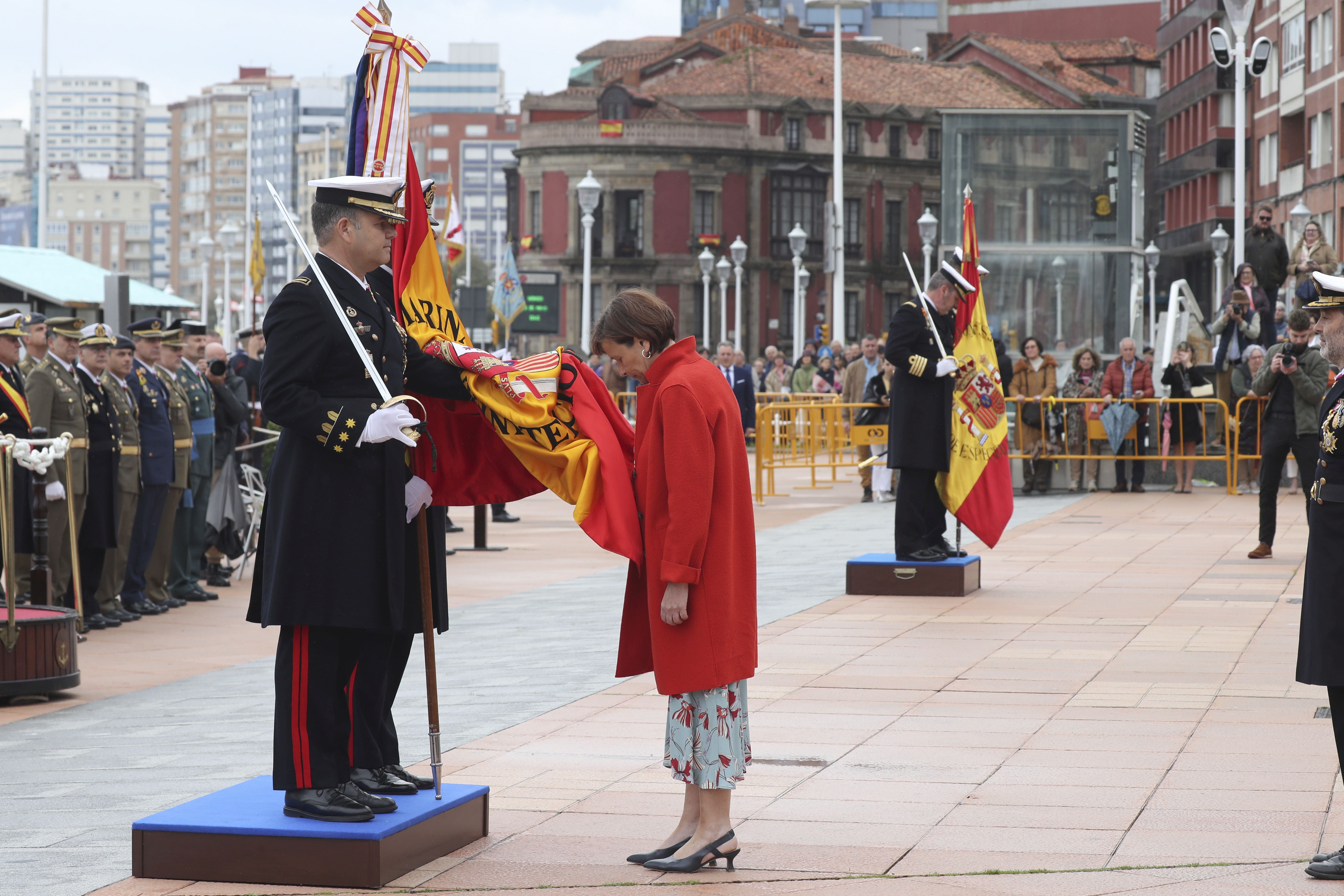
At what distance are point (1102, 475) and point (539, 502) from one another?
7322 millimetres

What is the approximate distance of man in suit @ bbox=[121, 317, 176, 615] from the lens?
12375mm

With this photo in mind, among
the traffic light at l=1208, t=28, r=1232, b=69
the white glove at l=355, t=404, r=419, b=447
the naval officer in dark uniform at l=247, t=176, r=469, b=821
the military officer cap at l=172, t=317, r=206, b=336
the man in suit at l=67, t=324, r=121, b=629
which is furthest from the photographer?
the traffic light at l=1208, t=28, r=1232, b=69

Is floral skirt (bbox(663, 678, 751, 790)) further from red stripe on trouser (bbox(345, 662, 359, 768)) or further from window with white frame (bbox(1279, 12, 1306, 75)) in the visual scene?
window with white frame (bbox(1279, 12, 1306, 75))

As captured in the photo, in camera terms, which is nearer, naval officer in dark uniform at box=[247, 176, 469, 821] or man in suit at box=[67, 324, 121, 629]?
naval officer in dark uniform at box=[247, 176, 469, 821]

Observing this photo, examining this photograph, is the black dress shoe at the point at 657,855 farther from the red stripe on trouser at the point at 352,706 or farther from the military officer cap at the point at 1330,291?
the military officer cap at the point at 1330,291

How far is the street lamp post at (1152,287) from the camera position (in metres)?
44.1

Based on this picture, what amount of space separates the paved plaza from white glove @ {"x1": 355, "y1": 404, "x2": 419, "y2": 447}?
132 centimetres

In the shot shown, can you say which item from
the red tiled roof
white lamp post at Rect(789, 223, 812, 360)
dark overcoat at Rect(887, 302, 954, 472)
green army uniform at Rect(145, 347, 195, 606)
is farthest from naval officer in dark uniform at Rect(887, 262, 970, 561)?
the red tiled roof

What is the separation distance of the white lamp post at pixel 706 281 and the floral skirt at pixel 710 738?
44.3 metres

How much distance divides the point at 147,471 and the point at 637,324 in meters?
7.65

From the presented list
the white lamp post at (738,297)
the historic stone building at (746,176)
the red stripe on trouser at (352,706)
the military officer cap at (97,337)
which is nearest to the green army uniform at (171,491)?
the military officer cap at (97,337)

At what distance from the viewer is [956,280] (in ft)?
40.3

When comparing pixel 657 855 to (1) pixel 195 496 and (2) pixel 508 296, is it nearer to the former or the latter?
(1) pixel 195 496

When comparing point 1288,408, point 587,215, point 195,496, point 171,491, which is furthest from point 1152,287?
point 171,491
